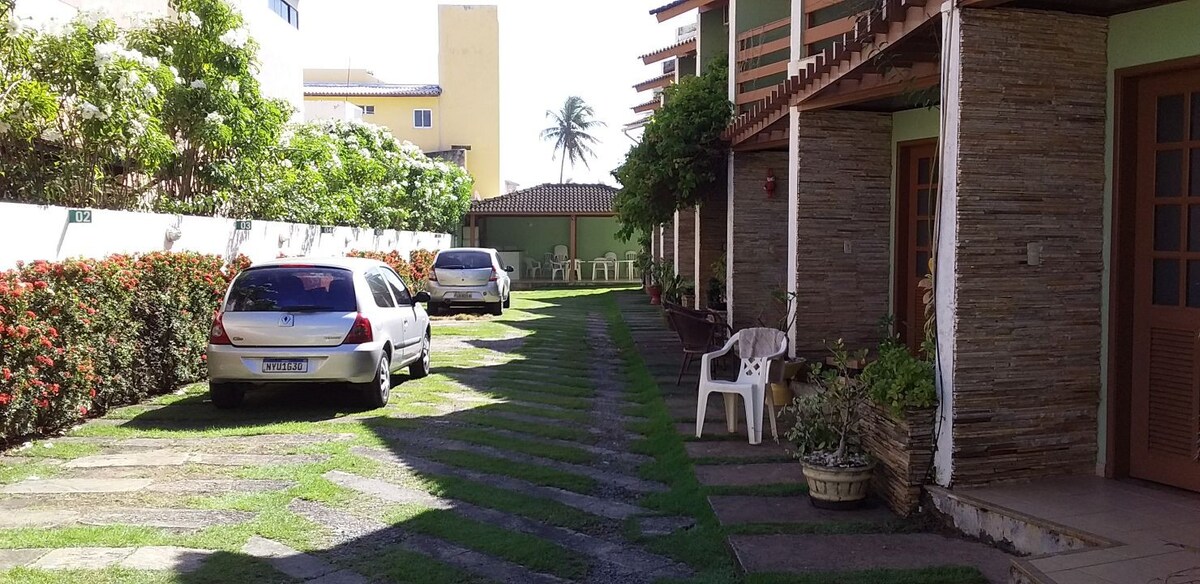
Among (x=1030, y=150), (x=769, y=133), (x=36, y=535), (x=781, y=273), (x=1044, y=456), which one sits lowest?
(x=36, y=535)

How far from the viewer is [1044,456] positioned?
17.1ft

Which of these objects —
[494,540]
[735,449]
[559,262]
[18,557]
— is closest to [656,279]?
[559,262]

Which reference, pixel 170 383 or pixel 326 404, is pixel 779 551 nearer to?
pixel 326 404

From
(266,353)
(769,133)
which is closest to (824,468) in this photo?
(266,353)

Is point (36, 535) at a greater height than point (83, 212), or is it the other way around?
point (83, 212)

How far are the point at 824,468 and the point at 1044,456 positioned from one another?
1.15m

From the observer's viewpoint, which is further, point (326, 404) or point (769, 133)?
point (769, 133)

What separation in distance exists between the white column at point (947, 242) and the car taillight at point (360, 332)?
5089mm

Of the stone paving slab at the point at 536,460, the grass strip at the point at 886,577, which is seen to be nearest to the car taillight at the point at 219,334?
the stone paving slab at the point at 536,460

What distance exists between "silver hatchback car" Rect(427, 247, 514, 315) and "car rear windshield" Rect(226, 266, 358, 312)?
35.1 feet

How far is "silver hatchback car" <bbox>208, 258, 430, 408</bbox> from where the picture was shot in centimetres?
832

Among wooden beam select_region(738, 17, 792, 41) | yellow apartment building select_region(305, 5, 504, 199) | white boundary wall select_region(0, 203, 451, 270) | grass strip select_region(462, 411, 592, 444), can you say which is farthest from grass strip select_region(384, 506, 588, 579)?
yellow apartment building select_region(305, 5, 504, 199)

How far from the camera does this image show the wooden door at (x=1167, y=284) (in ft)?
16.2

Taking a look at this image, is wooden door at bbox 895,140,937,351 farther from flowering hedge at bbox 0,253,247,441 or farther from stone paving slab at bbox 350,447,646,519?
flowering hedge at bbox 0,253,247,441
